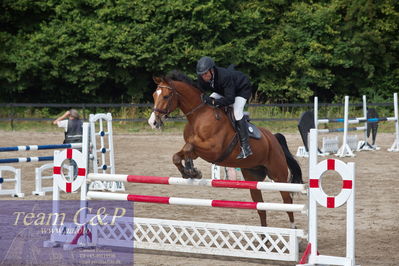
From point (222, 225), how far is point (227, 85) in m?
1.52

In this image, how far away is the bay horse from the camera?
21.8 ft

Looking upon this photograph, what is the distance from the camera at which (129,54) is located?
24719 millimetres

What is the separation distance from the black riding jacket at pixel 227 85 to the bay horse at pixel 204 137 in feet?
0.39

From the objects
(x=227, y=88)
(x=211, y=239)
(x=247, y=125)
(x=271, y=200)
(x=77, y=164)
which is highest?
(x=227, y=88)

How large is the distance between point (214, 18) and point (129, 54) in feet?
11.1

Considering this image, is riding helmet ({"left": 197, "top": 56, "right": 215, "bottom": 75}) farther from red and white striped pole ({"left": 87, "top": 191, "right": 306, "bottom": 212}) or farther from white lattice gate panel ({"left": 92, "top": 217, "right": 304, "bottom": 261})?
white lattice gate panel ({"left": 92, "top": 217, "right": 304, "bottom": 261})

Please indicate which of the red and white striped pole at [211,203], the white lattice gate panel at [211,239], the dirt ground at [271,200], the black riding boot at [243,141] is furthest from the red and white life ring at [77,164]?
the black riding boot at [243,141]

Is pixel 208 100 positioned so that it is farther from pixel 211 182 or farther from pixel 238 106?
pixel 211 182

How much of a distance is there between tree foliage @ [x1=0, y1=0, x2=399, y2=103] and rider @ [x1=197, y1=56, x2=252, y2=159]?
17439 mm

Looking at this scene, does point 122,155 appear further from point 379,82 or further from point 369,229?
point 379,82

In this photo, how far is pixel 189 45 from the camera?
83.0 ft

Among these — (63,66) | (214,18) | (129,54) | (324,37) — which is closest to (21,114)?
(63,66)

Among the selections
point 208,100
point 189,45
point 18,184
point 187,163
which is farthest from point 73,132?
point 189,45

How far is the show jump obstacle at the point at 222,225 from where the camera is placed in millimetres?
5531
